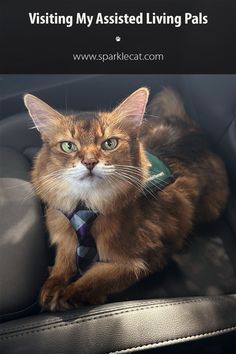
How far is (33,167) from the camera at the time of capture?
0.73 meters

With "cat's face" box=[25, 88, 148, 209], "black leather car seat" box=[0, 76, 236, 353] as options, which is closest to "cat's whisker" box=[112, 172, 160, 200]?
"cat's face" box=[25, 88, 148, 209]

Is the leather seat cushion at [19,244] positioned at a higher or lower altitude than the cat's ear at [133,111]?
lower

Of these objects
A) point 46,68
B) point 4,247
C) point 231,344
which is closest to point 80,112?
point 46,68

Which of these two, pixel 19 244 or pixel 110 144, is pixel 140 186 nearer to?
pixel 110 144

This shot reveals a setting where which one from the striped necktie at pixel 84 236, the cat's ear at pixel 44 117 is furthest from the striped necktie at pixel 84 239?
the cat's ear at pixel 44 117

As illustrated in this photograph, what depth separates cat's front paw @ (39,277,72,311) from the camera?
2.02 ft

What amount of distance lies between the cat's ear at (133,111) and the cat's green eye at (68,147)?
82 millimetres

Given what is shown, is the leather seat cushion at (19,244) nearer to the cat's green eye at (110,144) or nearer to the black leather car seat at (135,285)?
the black leather car seat at (135,285)

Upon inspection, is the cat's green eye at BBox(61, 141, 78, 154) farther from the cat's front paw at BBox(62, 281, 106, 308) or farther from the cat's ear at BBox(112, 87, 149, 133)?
the cat's front paw at BBox(62, 281, 106, 308)

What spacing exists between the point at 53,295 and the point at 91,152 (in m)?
0.21

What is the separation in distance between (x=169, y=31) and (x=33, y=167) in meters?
0.31

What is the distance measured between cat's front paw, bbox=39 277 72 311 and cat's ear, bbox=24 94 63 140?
214 mm

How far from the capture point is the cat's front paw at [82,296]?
62 cm

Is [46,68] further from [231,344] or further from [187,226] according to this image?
[231,344]
